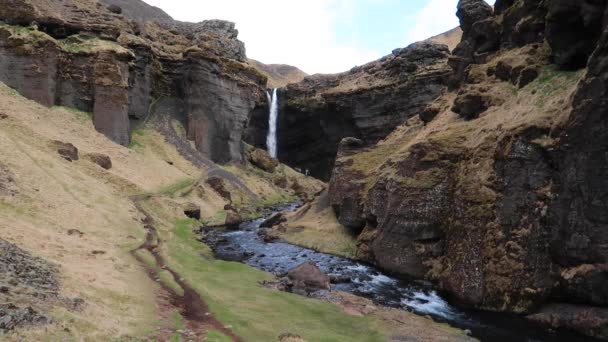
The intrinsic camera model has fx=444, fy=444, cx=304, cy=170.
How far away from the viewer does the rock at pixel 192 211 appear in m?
51.3

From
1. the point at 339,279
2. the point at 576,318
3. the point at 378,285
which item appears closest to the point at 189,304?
the point at 339,279

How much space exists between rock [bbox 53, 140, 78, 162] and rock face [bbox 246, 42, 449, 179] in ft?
207

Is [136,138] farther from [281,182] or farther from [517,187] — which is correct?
[517,187]

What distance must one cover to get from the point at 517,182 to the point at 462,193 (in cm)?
437

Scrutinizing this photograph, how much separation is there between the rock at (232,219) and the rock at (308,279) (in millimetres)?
26436

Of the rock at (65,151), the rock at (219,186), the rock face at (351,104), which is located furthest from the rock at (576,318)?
the rock face at (351,104)

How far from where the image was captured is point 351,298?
1035 inches

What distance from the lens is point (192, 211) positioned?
51688mm

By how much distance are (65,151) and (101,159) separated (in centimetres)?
592

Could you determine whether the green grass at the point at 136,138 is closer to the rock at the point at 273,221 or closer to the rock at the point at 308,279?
the rock at the point at 273,221

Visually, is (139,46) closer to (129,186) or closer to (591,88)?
(129,186)

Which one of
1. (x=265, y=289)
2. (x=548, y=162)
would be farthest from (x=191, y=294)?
(x=548, y=162)

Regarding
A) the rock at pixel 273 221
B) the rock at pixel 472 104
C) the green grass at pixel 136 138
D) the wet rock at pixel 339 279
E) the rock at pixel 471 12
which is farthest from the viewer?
the green grass at pixel 136 138

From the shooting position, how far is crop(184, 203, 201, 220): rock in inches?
2021
